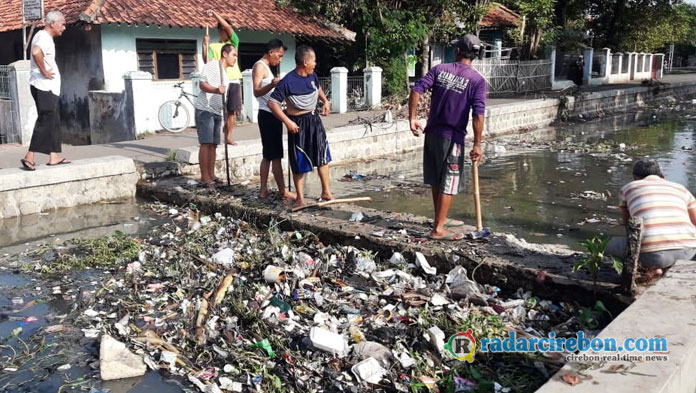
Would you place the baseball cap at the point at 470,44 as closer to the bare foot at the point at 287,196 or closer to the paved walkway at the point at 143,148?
the bare foot at the point at 287,196

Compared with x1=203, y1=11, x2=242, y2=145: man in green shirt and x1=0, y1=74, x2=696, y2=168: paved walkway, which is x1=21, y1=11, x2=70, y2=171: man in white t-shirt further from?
x1=203, y1=11, x2=242, y2=145: man in green shirt

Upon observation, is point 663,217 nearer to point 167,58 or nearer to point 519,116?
point 167,58

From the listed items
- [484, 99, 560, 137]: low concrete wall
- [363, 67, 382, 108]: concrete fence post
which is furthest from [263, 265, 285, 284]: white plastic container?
[363, 67, 382, 108]: concrete fence post

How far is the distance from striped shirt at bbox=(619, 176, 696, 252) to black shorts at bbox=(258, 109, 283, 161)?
12.3ft

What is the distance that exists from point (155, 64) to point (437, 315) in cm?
1211

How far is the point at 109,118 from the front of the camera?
13391 mm

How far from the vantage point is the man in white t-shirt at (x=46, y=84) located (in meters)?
6.98

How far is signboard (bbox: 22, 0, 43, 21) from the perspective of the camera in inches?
421

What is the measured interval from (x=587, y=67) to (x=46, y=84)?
26520mm

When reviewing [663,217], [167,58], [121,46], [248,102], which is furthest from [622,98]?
[663,217]

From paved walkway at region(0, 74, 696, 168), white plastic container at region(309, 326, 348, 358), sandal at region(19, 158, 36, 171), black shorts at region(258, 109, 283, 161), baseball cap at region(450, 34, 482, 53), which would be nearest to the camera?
white plastic container at region(309, 326, 348, 358)

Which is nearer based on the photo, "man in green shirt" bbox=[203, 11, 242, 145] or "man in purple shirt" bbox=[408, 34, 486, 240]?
"man in purple shirt" bbox=[408, 34, 486, 240]

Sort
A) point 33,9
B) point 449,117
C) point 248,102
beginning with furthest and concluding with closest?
point 248,102
point 33,9
point 449,117

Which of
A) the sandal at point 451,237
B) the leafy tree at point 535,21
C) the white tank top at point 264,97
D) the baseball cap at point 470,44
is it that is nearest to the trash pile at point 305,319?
the sandal at point 451,237
